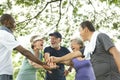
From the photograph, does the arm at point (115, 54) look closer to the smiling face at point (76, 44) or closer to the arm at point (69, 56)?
the arm at point (69, 56)

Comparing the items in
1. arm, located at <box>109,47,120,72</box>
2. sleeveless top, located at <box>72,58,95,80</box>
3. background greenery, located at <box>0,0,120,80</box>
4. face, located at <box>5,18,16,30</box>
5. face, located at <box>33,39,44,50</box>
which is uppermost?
background greenery, located at <box>0,0,120,80</box>

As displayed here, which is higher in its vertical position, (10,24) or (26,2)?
(26,2)

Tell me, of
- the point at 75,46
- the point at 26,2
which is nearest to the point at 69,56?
the point at 75,46

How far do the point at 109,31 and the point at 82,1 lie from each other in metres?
1.99

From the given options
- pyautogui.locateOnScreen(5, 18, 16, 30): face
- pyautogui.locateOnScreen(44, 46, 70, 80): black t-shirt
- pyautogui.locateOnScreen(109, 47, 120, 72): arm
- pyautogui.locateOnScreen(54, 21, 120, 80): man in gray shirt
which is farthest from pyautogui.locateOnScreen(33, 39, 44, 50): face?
pyautogui.locateOnScreen(109, 47, 120, 72): arm

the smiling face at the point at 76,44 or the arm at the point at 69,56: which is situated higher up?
the smiling face at the point at 76,44

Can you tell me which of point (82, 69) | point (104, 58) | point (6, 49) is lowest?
point (82, 69)

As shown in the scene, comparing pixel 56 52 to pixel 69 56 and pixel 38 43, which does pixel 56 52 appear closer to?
pixel 38 43

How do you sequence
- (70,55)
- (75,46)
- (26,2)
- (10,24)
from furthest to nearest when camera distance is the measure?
(26,2), (75,46), (70,55), (10,24)

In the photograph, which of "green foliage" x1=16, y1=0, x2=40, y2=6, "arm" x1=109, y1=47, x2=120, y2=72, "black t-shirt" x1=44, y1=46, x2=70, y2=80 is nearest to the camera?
"arm" x1=109, y1=47, x2=120, y2=72

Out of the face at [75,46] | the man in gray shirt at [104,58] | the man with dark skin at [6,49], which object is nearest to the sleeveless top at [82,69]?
the face at [75,46]

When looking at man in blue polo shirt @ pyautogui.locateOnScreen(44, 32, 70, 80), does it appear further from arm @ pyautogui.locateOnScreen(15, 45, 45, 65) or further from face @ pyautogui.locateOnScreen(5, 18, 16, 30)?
face @ pyautogui.locateOnScreen(5, 18, 16, 30)

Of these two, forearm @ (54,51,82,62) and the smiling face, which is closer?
forearm @ (54,51,82,62)

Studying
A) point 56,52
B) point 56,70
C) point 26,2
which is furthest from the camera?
point 26,2
